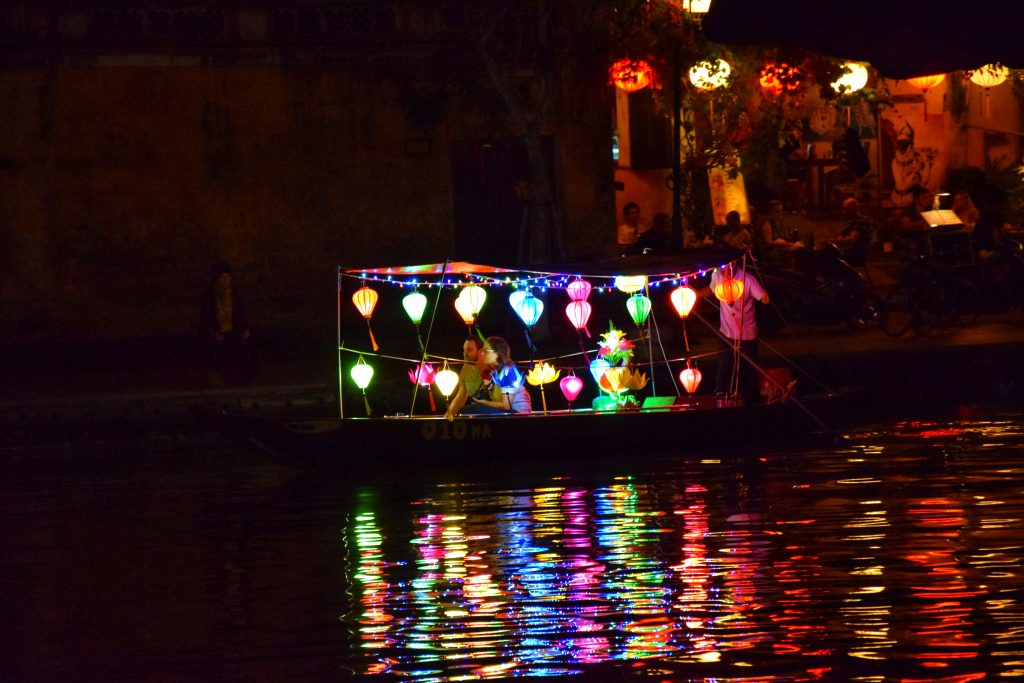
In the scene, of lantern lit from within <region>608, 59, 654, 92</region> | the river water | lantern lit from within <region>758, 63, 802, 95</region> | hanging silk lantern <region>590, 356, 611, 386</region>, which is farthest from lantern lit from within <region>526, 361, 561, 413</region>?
lantern lit from within <region>758, 63, 802, 95</region>

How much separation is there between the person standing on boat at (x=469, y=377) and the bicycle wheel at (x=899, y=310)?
8.33 m

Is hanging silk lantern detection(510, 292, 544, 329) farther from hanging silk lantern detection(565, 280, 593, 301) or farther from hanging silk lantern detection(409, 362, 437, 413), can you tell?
hanging silk lantern detection(409, 362, 437, 413)

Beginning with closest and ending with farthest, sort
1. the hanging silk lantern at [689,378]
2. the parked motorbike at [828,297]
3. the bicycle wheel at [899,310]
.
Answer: the hanging silk lantern at [689,378], the bicycle wheel at [899,310], the parked motorbike at [828,297]

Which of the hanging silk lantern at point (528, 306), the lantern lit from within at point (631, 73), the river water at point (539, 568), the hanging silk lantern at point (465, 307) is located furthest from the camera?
the lantern lit from within at point (631, 73)

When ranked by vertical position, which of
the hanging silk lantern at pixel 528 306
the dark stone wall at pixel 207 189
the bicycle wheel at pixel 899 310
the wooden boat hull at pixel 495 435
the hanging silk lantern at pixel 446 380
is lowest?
the wooden boat hull at pixel 495 435

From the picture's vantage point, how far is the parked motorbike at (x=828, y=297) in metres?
21.5

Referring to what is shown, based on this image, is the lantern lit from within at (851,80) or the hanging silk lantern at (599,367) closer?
the hanging silk lantern at (599,367)

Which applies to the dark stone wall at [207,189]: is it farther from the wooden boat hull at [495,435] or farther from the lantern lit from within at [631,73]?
the wooden boat hull at [495,435]

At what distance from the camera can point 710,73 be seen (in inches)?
854

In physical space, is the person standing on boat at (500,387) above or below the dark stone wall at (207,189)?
below

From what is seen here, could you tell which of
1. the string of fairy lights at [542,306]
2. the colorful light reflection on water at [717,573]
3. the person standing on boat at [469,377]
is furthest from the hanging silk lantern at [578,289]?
the colorful light reflection on water at [717,573]

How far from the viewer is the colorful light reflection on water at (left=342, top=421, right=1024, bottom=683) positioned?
7645 mm

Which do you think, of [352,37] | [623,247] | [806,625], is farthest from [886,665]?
[623,247]

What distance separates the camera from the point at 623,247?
2478 cm
